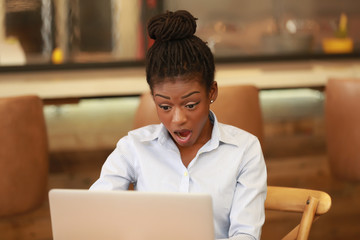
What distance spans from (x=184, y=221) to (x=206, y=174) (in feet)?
1.12

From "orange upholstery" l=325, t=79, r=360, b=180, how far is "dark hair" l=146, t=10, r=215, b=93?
1234 mm

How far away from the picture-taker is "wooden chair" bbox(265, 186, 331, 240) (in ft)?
4.06

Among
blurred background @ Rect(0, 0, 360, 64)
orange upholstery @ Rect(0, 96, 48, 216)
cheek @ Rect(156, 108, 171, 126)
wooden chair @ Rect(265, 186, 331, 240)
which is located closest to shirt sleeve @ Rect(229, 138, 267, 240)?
wooden chair @ Rect(265, 186, 331, 240)

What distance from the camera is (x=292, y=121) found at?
499cm

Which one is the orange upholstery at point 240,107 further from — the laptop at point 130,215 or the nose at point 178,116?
the laptop at point 130,215

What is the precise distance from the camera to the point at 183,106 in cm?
118

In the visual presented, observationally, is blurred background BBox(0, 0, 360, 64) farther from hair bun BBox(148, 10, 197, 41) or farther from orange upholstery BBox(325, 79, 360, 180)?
hair bun BBox(148, 10, 197, 41)

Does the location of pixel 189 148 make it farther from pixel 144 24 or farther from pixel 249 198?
pixel 144 24

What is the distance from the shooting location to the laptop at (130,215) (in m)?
0.91

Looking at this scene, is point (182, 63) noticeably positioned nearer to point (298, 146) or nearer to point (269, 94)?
point (298, 146)

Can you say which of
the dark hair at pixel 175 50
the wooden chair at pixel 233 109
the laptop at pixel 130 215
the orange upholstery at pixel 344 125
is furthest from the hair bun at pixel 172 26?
the orange upholstery at pixel 344 125

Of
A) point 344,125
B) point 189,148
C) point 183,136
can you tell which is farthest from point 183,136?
point 344,125

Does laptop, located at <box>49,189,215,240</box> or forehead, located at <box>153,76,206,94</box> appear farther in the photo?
forehead, located at <box>153,76,206,94</box>

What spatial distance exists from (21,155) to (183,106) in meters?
1.04
